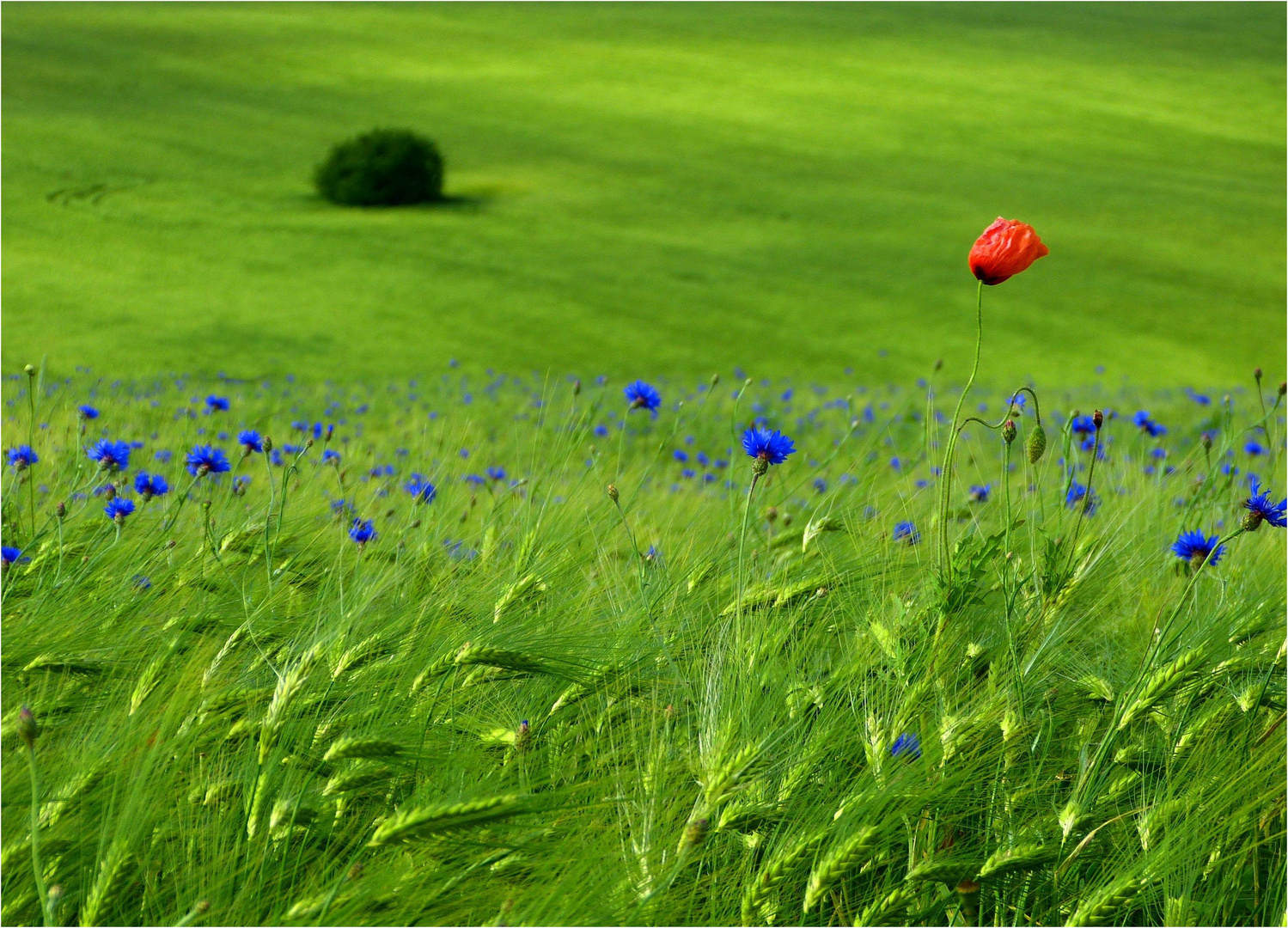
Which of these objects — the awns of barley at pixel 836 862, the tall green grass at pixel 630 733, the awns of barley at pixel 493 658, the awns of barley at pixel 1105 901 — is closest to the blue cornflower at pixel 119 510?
the tall green grass at pixel 630 733

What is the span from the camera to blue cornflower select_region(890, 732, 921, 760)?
1.44 meters

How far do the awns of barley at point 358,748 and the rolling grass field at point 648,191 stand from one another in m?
9.56

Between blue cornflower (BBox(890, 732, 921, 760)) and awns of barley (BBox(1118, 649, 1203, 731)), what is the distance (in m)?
0.30

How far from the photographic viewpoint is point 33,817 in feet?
3.36

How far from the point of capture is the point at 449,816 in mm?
1161

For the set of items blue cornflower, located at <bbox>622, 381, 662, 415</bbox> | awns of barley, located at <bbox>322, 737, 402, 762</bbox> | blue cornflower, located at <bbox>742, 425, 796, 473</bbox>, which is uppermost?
blue cornflower, located at <bbox>742, 425, 796, 473</bbox>

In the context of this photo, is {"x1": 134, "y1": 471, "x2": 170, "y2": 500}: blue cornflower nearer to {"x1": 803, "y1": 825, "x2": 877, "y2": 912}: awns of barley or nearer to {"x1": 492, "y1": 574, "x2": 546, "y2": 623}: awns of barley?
{"x1": 492, "y1": 574, "x2": 546, "y2": 623}: awns of barley

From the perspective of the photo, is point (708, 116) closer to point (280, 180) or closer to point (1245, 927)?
point (280, 180)

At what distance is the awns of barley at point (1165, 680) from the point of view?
4.97 ft

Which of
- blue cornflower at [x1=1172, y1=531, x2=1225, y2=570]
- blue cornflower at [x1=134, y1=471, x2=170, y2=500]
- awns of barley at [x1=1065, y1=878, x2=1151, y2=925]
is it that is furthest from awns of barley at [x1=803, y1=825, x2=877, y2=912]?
blue cornflower at [x1=134, y1=471, x2=170, y2=500]

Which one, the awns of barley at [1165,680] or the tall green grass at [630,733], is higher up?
the awns of barley at [1165,680]

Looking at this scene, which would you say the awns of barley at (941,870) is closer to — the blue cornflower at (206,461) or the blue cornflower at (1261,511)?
the blue cornflower at (1261,511)

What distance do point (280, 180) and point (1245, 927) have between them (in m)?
20.1

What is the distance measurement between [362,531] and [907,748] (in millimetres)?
1138
